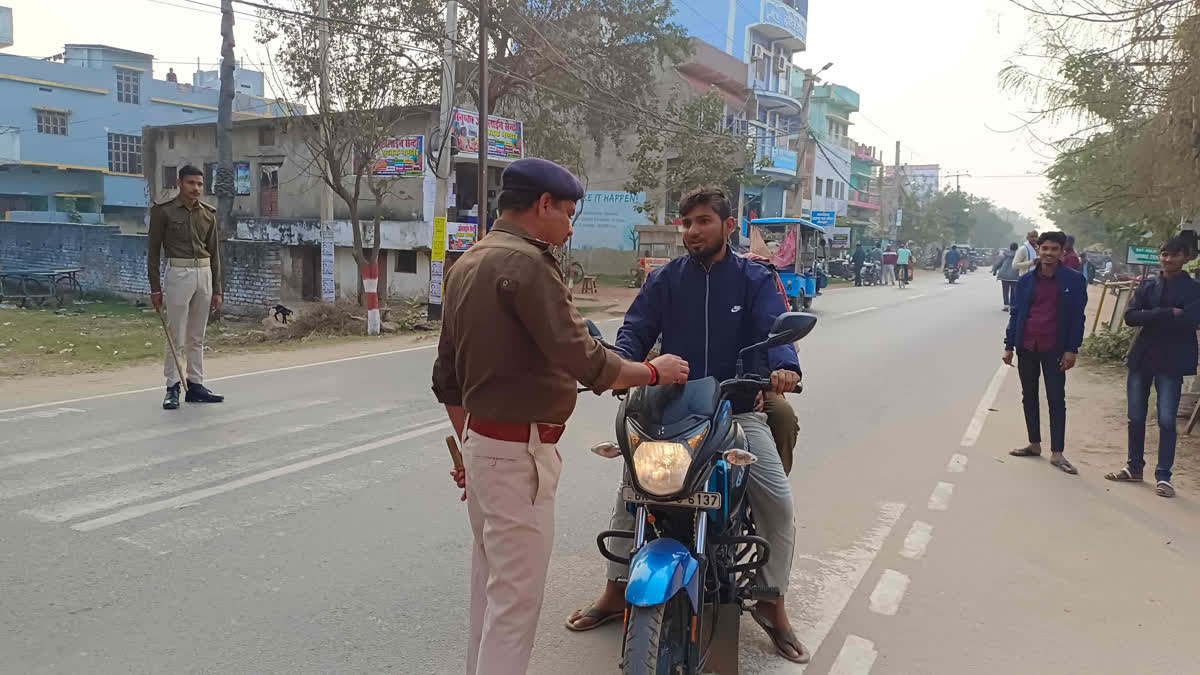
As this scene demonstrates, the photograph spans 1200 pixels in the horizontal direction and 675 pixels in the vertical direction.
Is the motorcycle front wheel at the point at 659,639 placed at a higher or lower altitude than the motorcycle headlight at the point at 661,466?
lower

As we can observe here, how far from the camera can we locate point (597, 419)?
7828 mm

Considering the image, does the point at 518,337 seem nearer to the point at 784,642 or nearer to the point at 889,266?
the point at 784,642

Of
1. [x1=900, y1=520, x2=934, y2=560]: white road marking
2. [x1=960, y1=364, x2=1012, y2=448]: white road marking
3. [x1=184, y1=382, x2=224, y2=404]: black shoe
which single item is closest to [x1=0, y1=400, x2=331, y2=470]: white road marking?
[x1=184, y1=382, x2=224, y2=404]: black shoe

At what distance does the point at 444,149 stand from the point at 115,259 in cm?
1128

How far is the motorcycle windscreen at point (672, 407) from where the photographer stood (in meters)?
2.83

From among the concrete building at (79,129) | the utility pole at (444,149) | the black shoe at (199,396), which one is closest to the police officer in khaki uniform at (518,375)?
the black shoe at (199,396)

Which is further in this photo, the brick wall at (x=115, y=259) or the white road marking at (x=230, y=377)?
the brick wall at (x=115, y=259)

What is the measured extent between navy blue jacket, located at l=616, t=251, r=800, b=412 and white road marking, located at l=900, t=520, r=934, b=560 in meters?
1.90

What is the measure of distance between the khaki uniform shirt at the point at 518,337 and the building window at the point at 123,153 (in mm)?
46254

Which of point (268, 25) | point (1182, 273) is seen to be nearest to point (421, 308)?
point (268, 25)

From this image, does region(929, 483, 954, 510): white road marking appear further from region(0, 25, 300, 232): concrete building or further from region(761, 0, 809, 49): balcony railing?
region(761, 0, 809, 49): balcony railing

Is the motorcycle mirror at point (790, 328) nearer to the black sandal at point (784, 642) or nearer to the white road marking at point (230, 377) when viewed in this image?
the black sandal at point (784, 642)

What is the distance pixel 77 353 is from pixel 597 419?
28.2 feet

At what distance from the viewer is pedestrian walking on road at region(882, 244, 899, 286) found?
1385 inches
